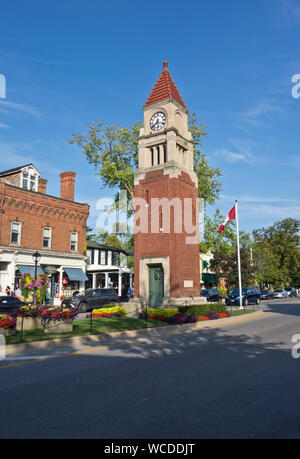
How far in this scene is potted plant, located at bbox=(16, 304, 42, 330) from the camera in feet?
47.7

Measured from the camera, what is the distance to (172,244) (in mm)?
21562

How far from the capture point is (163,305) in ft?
68.8

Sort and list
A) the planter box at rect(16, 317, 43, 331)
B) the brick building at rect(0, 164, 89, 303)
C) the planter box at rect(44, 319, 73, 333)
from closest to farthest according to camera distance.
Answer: the planter box at rect(44, 319, 73, 333), the planter box at rect(16, 317, 43, 331), the brick building at rect(0, 164, 89, 303)

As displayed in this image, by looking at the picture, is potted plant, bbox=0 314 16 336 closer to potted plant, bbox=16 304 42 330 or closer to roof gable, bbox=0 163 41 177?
potted plant, bbox=16 304 42 330

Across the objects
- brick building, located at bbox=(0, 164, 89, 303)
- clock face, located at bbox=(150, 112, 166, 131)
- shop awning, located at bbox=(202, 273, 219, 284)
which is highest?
clock face, located at bbox=(150, 112, 166, 131)

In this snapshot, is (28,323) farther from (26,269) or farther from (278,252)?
(278,252)

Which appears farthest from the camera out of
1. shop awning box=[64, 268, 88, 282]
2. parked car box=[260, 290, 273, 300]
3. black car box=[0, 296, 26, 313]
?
parked car box=[260, 290, 273, 300]

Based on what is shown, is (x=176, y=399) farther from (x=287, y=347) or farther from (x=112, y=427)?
(x=287, y=347)

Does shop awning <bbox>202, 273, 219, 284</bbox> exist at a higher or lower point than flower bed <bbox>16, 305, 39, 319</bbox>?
higher

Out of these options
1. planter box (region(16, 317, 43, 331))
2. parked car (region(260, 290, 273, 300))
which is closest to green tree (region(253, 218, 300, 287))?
parked car (region(260, 290, 273, 300))

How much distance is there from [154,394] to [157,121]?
20436mm

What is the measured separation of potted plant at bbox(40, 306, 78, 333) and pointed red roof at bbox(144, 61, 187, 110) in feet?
51.7

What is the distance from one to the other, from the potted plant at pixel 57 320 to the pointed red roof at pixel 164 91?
15.8 m

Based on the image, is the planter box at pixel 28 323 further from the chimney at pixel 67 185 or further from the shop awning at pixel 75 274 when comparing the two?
the chimney at pixel 67 185
